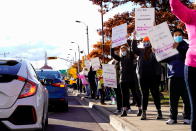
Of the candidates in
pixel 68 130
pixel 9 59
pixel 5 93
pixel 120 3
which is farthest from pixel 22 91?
pixel 120 3

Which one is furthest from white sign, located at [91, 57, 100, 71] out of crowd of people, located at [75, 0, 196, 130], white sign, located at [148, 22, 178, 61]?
white sign, located at [148, 22, 178, 61]

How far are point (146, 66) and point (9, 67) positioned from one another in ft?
12.5

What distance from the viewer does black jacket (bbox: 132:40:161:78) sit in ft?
29.2

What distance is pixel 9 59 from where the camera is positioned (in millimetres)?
6320

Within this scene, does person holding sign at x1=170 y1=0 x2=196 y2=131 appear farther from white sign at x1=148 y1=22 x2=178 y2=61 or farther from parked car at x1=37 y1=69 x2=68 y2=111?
parked car at x1=37 y1=69 x2=68 y2=111

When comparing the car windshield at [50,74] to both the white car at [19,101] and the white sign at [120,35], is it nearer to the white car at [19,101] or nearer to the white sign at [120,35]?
the white sign at [120,35]

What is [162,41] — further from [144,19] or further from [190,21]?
[144,19]

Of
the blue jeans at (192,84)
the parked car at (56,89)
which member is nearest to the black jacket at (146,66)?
the blue jeans at (192,84)

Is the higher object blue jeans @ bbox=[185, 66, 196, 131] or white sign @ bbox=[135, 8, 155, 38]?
white sign @ bbox=[135, 8, 155, 38]

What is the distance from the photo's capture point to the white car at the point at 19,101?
5425mm

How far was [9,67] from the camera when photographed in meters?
5.97

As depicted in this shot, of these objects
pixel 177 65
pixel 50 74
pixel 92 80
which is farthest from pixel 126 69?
pixel 92 80

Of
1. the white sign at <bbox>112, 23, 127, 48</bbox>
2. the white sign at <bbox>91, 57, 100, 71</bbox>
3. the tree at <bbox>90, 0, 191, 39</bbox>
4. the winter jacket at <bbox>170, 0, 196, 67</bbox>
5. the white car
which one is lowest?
the white car

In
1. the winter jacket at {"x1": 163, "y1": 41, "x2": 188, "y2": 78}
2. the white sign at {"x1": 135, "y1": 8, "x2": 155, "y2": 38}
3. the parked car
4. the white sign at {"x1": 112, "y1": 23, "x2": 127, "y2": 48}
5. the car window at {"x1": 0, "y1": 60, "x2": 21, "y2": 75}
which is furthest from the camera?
the parked car
